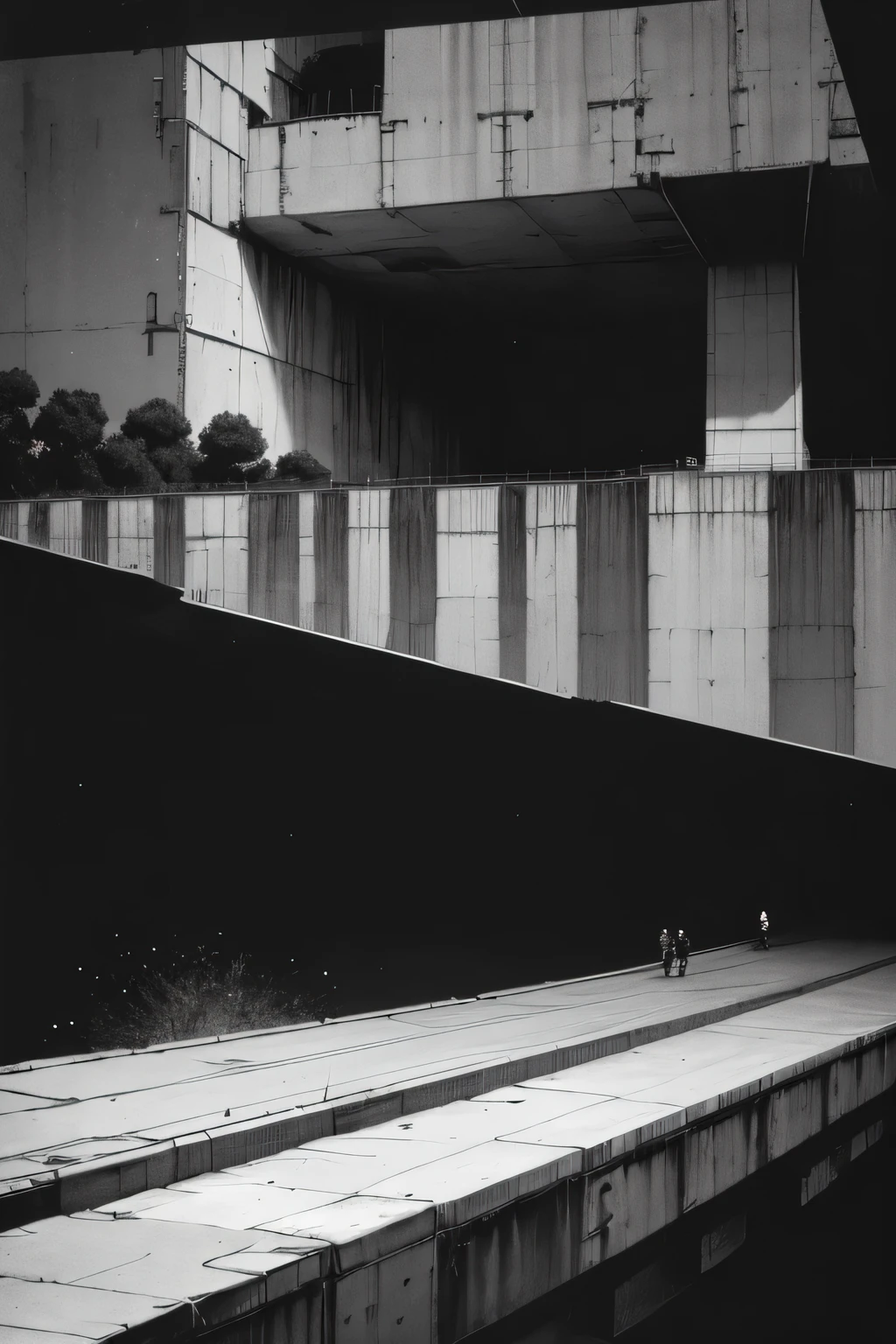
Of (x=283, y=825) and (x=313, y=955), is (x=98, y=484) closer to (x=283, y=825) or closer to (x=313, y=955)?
(x=283, y=825)

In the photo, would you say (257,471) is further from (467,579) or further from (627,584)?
(627,584)

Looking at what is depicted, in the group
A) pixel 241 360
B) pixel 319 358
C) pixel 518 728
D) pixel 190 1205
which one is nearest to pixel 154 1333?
pixel 190 1205

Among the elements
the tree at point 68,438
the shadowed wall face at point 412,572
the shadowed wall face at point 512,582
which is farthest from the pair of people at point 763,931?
the tree at point 68,438

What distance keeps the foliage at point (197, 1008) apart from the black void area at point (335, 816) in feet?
1.20

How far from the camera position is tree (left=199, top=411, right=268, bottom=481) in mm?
27172

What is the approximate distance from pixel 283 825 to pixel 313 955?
9.35ft

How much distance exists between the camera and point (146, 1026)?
25.5 metres

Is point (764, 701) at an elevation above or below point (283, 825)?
above

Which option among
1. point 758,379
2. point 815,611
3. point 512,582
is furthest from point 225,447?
point 815,611

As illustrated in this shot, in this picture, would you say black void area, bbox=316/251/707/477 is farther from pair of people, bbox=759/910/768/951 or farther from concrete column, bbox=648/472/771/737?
concrete column, bbox=648/472/771/737

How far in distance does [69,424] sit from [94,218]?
4692mm

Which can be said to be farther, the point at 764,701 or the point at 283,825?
the point at 283,825

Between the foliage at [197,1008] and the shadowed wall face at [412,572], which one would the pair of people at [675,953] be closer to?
the foliage at [197,1008]

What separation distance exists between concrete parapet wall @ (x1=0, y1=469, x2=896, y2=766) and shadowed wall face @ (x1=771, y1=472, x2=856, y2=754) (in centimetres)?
3
